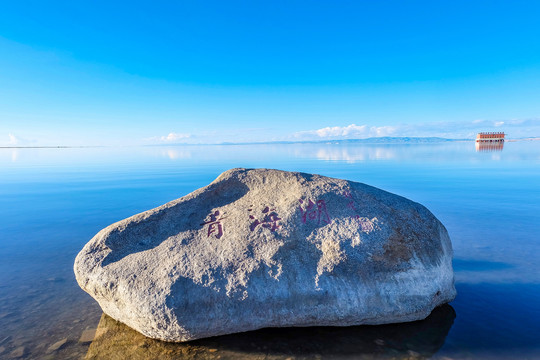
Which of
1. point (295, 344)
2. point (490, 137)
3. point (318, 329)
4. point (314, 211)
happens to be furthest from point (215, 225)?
point (490, 137)

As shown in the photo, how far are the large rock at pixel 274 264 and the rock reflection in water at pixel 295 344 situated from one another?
0.19m

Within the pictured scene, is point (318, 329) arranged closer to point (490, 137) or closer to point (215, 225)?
point (215, 225)

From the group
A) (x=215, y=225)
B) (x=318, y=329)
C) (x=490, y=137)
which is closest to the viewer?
(x=318, y=329)

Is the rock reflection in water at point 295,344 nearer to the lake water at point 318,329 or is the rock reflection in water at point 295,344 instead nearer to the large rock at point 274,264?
Result: the lake water at point 318,329

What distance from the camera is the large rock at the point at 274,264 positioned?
15.1 ft

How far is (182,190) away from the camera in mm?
A: 17750

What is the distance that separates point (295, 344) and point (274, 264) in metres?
1.27

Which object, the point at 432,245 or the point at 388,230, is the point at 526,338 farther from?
the point at 388,230

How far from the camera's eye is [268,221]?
532cm

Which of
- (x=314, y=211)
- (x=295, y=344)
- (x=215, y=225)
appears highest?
(x=314, y=211)

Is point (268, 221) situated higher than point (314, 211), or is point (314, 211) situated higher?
point (314, 211)

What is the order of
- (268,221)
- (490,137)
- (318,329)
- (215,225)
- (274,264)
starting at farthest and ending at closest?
(490,137) → (215,225) → (268,221) → (318,329) → (274,264)

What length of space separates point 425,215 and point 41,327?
7.32 meters

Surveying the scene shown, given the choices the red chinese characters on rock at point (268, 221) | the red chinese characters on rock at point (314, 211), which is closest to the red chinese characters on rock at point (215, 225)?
the red chinese characters on rock at point (268, 221)
